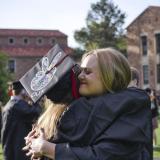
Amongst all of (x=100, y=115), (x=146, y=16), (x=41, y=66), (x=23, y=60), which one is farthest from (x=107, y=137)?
(x=23, y=60)

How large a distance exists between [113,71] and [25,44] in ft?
254

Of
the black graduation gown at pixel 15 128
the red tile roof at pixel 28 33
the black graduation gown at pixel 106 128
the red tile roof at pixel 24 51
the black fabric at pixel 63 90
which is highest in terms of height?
the black fabric at pixel 63 90

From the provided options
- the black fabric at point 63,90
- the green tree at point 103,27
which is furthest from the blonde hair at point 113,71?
the green tree at point 103,27

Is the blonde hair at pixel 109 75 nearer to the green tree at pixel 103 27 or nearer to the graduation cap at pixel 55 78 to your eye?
the graduation cap at pixel 55 78

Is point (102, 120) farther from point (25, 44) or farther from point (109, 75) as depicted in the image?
point (25, 44)

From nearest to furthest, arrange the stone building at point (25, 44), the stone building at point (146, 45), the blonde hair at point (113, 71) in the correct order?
the blonde hair at point (113, 71)
the stone building at point (146, 45)
the stone building at point (25, 44)

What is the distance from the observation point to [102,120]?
2785mm

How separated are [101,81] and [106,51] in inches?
6.3

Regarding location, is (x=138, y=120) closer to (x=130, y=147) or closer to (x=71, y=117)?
(x=130, y=147)

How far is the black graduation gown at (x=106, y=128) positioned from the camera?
2.74 meters

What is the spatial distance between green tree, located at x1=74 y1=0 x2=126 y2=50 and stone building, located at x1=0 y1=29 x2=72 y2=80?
9.54 m

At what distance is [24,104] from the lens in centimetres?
841

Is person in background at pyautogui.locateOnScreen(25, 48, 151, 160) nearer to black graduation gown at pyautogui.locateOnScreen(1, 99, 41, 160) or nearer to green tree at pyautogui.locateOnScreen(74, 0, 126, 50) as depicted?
black graduation gown at pyautogui.locateOnScreen(1, 99, 41, 160)

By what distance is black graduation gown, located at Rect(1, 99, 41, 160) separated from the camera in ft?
27.4
